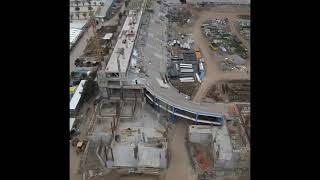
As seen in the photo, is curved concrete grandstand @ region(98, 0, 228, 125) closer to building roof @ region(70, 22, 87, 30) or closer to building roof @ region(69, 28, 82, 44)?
building roof @ region(69, 28, 82, 44)

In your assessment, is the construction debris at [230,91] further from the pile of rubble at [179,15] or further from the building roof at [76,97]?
the pile of rubble at [179,15]

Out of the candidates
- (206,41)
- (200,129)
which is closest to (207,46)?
(206,41)

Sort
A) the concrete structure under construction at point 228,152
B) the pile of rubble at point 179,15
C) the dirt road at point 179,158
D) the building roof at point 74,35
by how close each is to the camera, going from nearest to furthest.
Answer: the concrete structure under construction at point 228,152 < the dirt road at point 179,158 < the building roof at point 74,35 < the pile of rubble at point 179,15

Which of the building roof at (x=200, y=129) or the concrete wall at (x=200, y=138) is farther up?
the building roof at (x=200, y=129)

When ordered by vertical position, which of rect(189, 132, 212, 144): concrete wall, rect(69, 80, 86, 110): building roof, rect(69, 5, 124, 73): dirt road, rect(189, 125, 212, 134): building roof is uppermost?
rect(69, 5, 124, 73): dirt road

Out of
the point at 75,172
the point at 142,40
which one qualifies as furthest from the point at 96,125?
the point at 142,40

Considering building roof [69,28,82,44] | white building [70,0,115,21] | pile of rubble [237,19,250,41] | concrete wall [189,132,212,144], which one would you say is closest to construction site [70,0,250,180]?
concrete wall [189,132,212,144]

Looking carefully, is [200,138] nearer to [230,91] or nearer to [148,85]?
[230,91]

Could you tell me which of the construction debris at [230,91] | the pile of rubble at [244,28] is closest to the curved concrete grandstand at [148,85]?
the construction debris at [230,91]
